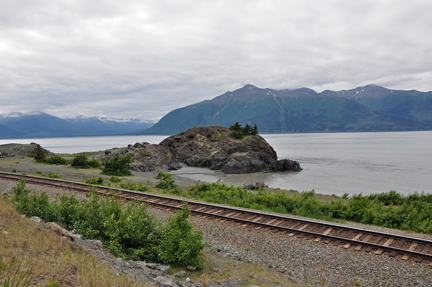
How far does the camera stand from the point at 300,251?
30.0 feet

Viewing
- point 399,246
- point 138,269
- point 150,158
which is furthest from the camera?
point 150,158

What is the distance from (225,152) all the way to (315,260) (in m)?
45.1

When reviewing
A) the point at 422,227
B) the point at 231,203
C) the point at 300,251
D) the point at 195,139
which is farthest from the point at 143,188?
the point at 195,139

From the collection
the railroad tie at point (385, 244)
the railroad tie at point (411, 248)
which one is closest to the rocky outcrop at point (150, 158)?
the railroad tie at point (385, 244)

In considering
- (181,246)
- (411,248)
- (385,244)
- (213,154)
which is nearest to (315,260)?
(385,244)

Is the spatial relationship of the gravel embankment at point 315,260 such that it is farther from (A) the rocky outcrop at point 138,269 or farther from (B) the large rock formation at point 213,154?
(B) the large rock formation at point 213,154

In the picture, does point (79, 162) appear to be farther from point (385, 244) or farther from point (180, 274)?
point (385, 244)

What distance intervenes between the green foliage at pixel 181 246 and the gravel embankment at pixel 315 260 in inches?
59.0

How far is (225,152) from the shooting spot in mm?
53562

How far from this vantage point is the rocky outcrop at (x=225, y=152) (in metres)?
51.2

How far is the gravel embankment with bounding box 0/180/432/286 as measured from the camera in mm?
7438

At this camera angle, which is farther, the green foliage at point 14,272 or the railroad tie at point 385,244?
the railroad tie at point 385,244

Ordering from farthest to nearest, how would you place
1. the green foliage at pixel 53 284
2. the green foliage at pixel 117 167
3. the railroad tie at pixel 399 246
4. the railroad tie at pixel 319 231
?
the green foliage at pixel 117 167
the railroad tie at pixel 319 231
the railroad tie at pixel 399 246
the green foliage at pixel 53 284

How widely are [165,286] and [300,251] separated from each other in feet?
17.3
